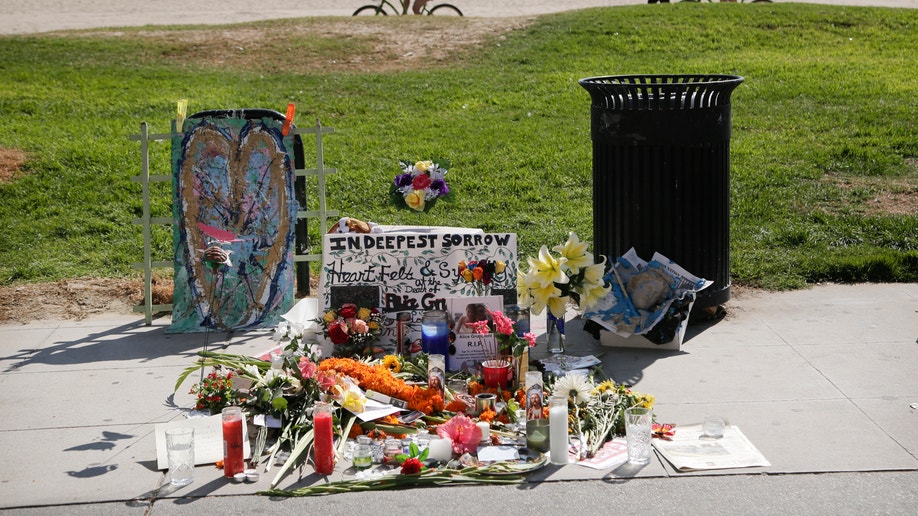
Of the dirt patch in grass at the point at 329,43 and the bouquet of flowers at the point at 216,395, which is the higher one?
the dirt patch in grass at the point at 329,43

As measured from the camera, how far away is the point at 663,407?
17.9ft

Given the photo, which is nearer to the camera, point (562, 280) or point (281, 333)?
point (562, 280)

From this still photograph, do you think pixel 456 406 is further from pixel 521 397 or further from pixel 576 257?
pixel 576 257

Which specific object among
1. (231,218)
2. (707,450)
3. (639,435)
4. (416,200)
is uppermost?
(416,200)

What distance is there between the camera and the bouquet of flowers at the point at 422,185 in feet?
22.2

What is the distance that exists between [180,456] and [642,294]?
2.91 meters

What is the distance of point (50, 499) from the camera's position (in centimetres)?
454

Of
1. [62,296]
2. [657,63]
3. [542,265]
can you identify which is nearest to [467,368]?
[542,265]

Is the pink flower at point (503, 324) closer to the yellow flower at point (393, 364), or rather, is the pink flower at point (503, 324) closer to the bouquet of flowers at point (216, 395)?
the yellow flower at point (393, 364)

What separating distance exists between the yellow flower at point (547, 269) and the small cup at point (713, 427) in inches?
49.6

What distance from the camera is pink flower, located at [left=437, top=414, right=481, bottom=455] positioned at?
4895mm

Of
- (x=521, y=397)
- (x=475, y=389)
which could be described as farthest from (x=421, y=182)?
(x=521, y=397)

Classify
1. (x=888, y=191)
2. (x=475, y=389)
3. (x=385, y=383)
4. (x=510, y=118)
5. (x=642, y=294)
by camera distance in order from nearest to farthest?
(x=385, y=383) → (x=475, y=389) → (x=642, y=294) → (x=888, y=191) → (x=510, y=118)

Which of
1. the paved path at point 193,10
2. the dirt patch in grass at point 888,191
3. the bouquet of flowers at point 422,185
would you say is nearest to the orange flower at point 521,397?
the bouquet of flowers at point 422,185
